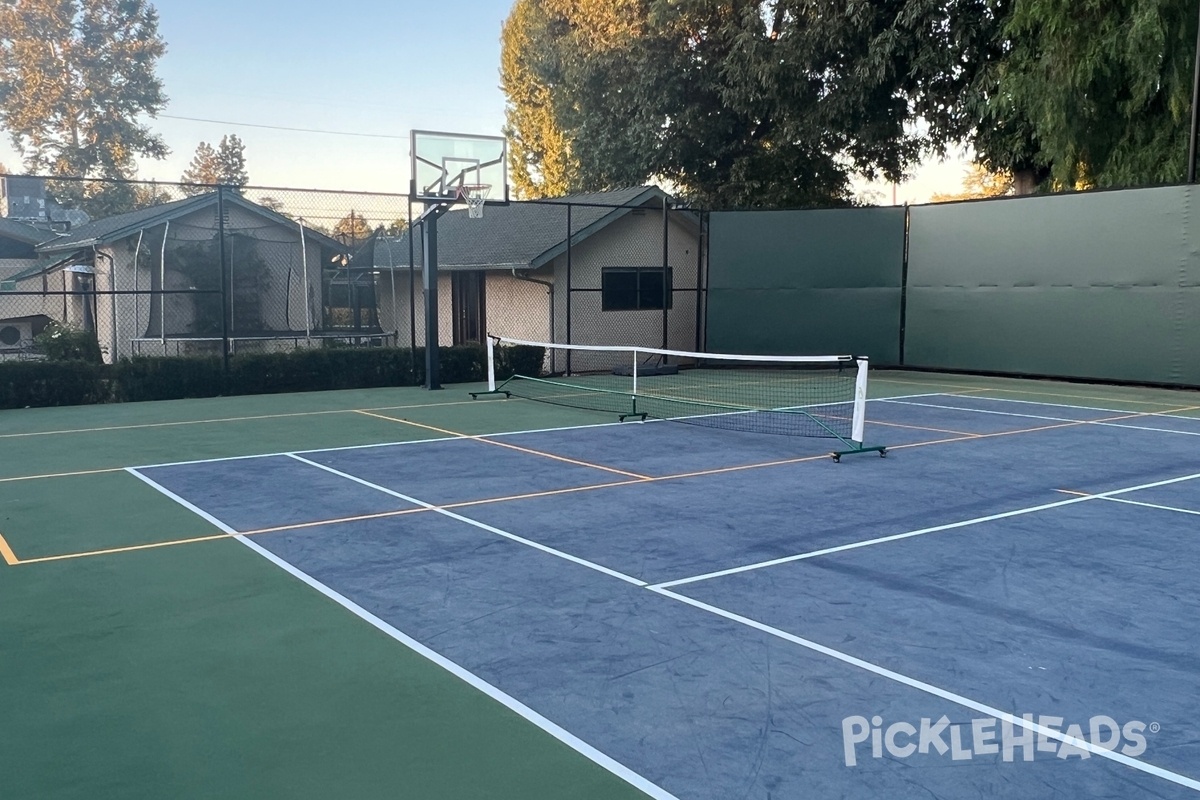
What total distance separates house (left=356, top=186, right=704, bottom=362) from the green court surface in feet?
45.0

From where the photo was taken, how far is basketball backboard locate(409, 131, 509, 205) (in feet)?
57.6

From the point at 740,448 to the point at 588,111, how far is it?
20.4 metres

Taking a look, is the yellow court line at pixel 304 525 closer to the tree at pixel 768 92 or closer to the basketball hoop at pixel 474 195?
the basketball hoop at pixel 474 195

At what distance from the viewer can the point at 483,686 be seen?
15.7ft

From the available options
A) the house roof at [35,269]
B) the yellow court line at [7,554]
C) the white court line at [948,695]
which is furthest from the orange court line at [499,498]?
the house roof at [35,269]

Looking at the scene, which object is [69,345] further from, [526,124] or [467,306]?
[526,124]

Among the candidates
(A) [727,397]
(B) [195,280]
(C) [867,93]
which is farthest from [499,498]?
(C) [867,93]

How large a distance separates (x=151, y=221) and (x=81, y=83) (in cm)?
3892

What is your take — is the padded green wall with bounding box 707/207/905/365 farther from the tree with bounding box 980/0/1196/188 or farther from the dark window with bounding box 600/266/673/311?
the tree with bounding box 980/0/1196/188

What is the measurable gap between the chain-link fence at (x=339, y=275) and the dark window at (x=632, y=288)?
4 centimetres

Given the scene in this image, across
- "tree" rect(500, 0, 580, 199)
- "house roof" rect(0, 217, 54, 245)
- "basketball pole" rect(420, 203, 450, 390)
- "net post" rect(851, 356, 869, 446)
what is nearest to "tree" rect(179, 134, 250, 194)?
"tree" rect(500, 0, 580, 199)

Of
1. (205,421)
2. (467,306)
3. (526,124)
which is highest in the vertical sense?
(526,124)

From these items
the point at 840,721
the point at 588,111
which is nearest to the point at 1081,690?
the point at 840,721

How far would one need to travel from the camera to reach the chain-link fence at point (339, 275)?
19.3 metres
